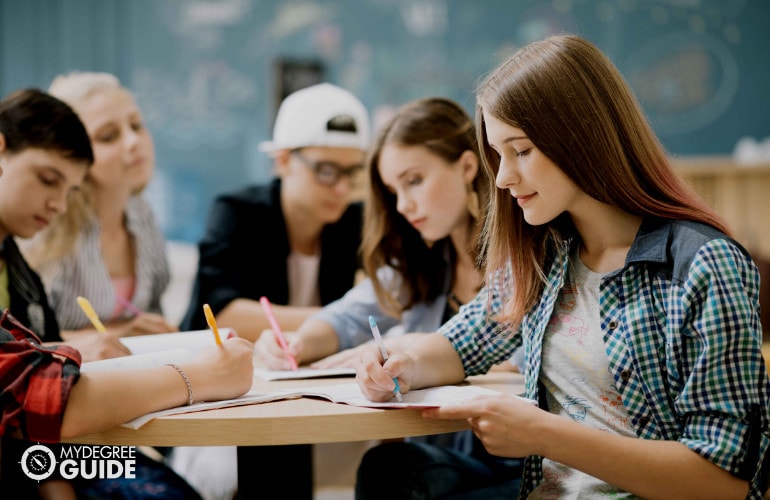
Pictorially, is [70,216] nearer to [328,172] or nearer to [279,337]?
[328,172]

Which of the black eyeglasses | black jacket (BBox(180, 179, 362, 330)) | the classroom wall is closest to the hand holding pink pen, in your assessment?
black jacket (BBox(180, 179, 362, 330))

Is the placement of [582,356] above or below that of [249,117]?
below

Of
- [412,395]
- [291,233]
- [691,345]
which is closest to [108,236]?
[291,233]

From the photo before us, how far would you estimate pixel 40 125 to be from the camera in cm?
180

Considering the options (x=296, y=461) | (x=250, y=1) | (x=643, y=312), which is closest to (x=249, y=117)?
(x=250, y=1)

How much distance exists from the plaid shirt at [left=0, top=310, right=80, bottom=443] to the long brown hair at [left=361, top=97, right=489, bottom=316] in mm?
937

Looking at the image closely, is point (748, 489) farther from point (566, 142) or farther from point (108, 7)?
point (108, 7)

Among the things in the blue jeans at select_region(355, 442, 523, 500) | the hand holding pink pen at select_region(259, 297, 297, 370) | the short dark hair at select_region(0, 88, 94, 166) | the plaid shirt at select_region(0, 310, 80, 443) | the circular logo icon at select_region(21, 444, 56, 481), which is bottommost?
the blue jeans at select_region(355, 442, 523, 500)

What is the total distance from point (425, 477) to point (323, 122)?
131cm

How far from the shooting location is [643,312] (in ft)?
3.95

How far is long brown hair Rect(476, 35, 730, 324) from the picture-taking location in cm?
125

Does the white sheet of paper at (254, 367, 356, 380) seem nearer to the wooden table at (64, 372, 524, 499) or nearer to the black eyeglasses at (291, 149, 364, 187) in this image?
the wooden table at (64, 372, 524, 499)

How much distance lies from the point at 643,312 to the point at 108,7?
3.99 m

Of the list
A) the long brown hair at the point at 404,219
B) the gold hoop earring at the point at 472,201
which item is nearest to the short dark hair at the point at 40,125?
the long brown hair at the point at 404,219
